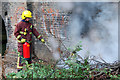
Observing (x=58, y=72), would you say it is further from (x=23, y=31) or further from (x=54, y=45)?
(x=54, y=45)

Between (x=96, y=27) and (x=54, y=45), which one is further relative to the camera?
(x=54, y=45)

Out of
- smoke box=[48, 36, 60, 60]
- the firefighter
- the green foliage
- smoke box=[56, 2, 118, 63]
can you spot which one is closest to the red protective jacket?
the firefighter

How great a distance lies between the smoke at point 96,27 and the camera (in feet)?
15.0

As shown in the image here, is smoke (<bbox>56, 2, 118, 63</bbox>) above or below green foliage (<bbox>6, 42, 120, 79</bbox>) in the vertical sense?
above

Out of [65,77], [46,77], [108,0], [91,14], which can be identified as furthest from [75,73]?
[108,0]

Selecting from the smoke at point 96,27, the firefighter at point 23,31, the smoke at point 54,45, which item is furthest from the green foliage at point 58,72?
the smoke at point 54,45

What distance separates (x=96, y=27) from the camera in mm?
4676

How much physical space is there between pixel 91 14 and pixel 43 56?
1.86 meters

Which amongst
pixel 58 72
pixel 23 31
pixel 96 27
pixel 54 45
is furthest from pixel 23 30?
pixel 96 27

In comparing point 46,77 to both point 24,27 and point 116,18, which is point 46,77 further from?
point 116,18

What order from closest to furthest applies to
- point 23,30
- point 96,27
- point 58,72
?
1. point 58,72
2. point 23,30
3. point 96,27

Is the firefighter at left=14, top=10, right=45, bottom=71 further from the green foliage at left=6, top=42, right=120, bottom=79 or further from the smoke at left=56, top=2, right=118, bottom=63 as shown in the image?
the smoke at left=56, top=2, right=118, bottom=63

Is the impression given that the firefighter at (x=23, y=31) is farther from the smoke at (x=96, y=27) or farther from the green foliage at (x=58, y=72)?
the smoke at (x=96, y=27)

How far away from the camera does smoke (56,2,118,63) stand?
15.0 ft
